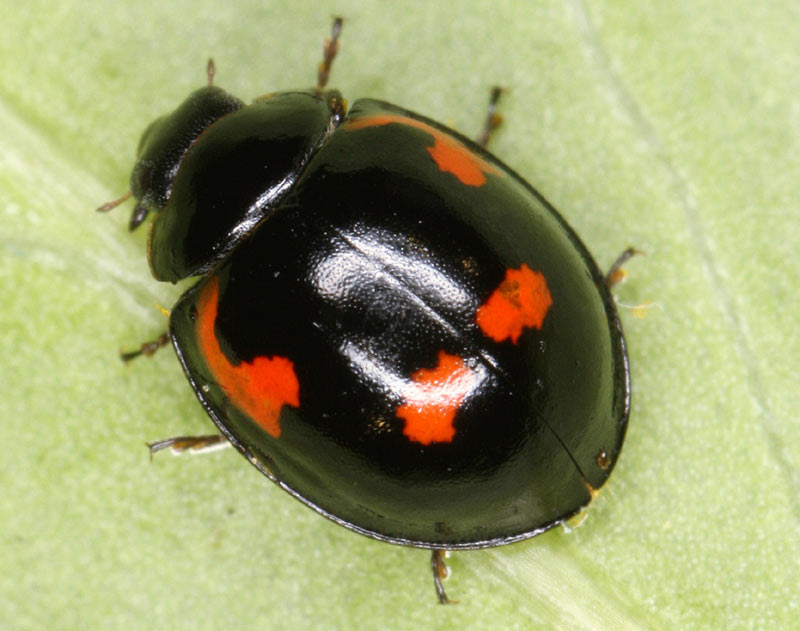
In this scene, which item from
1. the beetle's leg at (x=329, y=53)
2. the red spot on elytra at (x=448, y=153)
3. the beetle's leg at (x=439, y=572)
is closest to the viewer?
the red spot on elytra at (x=448, y=153)

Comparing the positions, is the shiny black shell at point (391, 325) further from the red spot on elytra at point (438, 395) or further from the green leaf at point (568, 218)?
the green leaf at point (568, 218)

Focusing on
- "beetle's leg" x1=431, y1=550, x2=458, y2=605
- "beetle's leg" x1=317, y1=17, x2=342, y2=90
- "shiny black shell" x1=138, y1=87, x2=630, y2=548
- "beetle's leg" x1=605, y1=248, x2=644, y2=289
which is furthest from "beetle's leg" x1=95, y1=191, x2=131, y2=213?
"beetle's leg" x1=605, y1=248, x2=644, y2=289

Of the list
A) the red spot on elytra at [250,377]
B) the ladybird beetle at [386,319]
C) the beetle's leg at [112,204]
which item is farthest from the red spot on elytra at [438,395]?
the beetle's leg at [112,204]

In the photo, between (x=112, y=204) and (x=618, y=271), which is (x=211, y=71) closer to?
(x=112, y=204)

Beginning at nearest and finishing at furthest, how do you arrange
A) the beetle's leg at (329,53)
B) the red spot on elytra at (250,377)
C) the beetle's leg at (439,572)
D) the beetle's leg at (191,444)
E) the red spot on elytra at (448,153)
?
the red spot on elytra at (250,377), the red spot on elytra at (448,153), the beetle's leg at (439,572), the beetle's leg at (191,444), the beetle's leg at (329,53)

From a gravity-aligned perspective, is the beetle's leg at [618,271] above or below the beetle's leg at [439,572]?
above

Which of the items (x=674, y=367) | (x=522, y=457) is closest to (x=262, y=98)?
(x=522, y=457)

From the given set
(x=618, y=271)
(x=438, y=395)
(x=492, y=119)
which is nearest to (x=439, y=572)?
(x=438, y=395)
